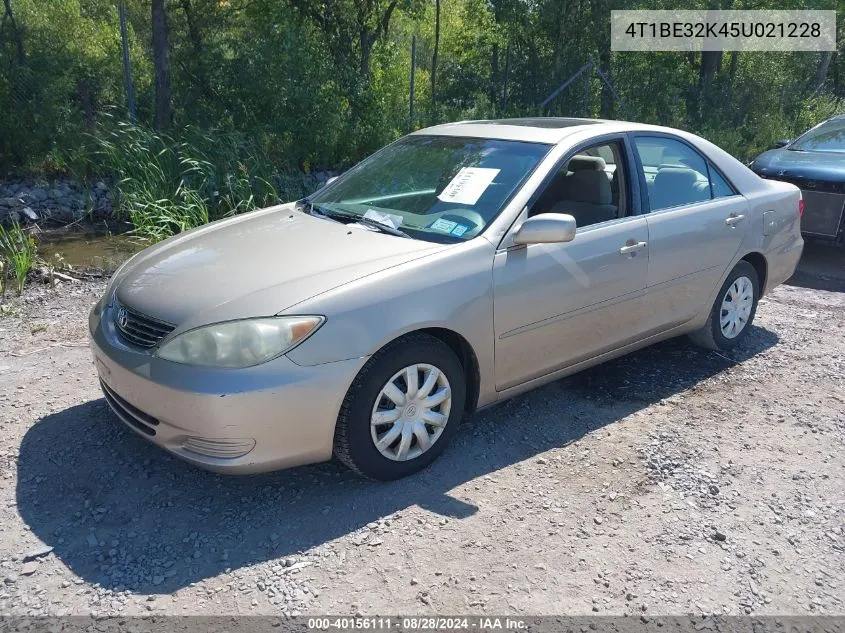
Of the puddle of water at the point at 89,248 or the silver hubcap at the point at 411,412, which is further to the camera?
the puddle of water at the point at 89,248

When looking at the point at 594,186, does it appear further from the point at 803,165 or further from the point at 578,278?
the point at 803,165

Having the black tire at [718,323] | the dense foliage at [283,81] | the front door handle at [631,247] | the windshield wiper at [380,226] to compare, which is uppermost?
the dense foliage at [283,81]

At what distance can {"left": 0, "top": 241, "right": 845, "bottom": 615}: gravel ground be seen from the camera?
2.73m

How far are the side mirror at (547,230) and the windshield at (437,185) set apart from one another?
21 cm

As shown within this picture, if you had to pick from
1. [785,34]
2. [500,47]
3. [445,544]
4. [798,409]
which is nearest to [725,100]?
[785,34]

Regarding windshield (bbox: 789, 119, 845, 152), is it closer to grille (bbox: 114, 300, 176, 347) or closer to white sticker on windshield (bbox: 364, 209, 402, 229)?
white sticker on windshield (bbox: 364, 209, 402, 229)

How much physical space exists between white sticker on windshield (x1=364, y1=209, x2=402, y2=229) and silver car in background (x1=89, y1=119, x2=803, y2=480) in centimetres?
1

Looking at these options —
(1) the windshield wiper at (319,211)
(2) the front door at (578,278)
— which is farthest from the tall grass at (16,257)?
(2) the front door at (578,278)

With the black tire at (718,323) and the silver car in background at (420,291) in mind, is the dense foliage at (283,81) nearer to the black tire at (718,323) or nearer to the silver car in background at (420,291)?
the silver car in background at (420,291)

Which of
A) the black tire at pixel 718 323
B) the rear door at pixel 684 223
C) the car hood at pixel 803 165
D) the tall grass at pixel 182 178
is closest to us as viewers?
the rear door at pixel 684 223

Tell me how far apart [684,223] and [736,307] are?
1007 mm

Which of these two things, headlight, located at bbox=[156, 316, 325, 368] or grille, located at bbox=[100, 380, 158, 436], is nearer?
headlight, located at bbox=[156, 316, 325, 368]

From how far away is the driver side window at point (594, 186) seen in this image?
4164 millimetres

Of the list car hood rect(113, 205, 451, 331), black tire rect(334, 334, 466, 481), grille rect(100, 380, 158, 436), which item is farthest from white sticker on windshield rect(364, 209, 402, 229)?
grille rect(100, 380, 158, 436)
